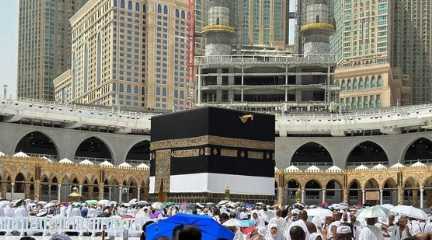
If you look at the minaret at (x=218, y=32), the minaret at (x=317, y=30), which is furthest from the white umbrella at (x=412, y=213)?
the minaret at (x=218, y=32)

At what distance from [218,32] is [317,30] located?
35.5ft

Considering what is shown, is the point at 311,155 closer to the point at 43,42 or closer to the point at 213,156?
the point at 213,156

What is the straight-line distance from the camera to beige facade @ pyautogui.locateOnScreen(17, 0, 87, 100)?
12938 centimetres

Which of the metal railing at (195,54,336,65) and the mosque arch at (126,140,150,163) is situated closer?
the mosque arch at (126,140,150,163)

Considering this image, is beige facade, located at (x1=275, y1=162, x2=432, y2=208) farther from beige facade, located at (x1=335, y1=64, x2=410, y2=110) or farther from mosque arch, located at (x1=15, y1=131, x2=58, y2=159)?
beige facade, located at (x1=335, y1=64, x2=410, y2=110)

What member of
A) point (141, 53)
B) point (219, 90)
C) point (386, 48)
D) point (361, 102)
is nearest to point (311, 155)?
point (219, 90)

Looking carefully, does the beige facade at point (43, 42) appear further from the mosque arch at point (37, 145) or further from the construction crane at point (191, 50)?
the mosque arch at point (37, 145)

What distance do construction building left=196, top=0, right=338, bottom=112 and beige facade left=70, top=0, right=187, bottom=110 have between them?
20.7 m

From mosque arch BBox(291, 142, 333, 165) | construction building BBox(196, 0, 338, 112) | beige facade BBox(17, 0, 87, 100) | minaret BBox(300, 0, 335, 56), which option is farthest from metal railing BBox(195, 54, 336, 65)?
beige facade BBox(17, 0, 87, 100)

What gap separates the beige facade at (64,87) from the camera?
122 m

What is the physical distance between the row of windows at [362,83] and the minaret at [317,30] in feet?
75.5

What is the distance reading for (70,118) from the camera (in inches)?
2304

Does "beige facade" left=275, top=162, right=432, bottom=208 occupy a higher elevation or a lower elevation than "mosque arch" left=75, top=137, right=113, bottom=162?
lower

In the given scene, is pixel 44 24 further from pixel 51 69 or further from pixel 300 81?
pixel 300 81
